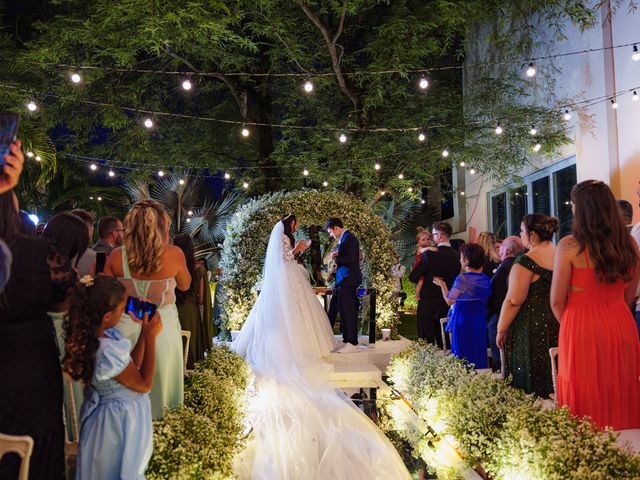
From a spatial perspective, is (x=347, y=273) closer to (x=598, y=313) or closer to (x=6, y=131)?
(x=598, y=313)

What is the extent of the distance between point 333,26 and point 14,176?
42.4 ft

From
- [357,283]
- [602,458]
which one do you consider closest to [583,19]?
[357,283]

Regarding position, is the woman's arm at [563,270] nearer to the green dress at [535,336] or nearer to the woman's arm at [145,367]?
the green dress at [535,336]

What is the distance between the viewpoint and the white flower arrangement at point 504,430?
3021mm

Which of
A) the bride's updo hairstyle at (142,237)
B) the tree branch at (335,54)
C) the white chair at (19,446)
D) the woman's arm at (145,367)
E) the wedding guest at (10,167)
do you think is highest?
the tree branch at (335,54)

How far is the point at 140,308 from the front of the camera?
128 inches

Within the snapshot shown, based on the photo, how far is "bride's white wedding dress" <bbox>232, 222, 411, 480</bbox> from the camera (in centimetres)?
454

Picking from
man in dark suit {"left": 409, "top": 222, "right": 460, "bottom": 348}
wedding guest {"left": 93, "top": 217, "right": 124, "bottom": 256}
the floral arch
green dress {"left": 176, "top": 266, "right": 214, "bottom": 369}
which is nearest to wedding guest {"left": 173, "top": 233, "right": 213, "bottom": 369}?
green dress {"left": 176, "top": 266, "right": 214, "bottom": 369}

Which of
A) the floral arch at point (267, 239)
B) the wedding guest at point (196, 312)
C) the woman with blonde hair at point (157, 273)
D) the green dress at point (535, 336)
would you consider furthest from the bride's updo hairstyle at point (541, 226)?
the floral arch at point (267, 239)

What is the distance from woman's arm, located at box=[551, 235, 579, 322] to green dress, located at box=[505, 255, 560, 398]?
839mm

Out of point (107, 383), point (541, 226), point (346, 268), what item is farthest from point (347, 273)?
point (107, 383)

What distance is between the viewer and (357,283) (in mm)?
9883

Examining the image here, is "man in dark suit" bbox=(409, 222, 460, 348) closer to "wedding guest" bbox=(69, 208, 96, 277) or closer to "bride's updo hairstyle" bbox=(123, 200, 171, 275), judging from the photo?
"wedding guest" bbox=(69, 208, 96, 277)

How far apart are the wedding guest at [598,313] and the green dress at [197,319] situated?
4274 millimetres
